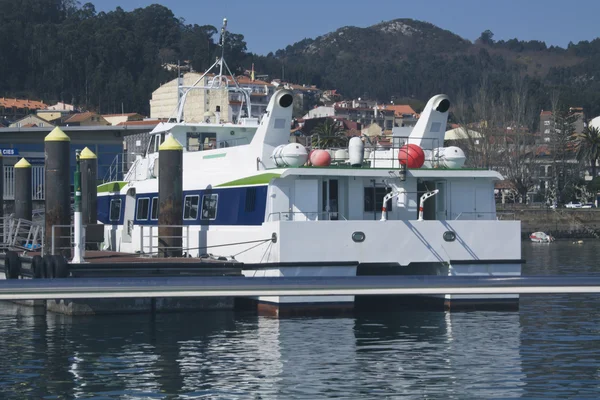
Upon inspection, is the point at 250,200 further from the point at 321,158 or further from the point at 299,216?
the point at 321,158

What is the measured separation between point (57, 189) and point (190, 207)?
336 centimetres

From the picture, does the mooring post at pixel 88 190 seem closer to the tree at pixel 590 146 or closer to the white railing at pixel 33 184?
the white railing at pixel 33 184

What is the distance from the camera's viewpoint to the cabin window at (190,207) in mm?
24609

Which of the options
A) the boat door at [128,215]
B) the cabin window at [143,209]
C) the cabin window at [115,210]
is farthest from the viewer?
the cabin window at [115,210]

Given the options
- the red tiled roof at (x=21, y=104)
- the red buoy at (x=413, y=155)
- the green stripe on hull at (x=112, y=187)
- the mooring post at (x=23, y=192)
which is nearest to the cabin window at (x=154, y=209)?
the green stripe on hull at (x=112, y=187)

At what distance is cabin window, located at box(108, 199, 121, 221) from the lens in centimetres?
2889

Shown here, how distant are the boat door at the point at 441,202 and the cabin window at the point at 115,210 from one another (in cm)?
1002

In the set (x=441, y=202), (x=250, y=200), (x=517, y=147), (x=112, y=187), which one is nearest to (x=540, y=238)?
(x=517, y=147)

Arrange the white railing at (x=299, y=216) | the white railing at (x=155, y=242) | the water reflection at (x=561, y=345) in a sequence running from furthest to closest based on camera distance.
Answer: the white railing at (x=155, y=242) → the white railing at (x=299, y=216) → the water reflection at (x=561, y=345)

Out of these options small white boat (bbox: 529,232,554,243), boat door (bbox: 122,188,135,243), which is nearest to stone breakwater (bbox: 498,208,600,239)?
small white boat (bbox: 529,232,554,243)

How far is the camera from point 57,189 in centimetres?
2509

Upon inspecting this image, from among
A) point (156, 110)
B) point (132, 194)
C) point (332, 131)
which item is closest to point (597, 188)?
point (332, 131)

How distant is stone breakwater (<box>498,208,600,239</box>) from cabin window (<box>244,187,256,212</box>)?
2368 inches

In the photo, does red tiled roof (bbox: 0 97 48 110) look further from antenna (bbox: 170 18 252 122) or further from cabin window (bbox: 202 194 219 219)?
cabin window (bbox: 202 194 219 219)
